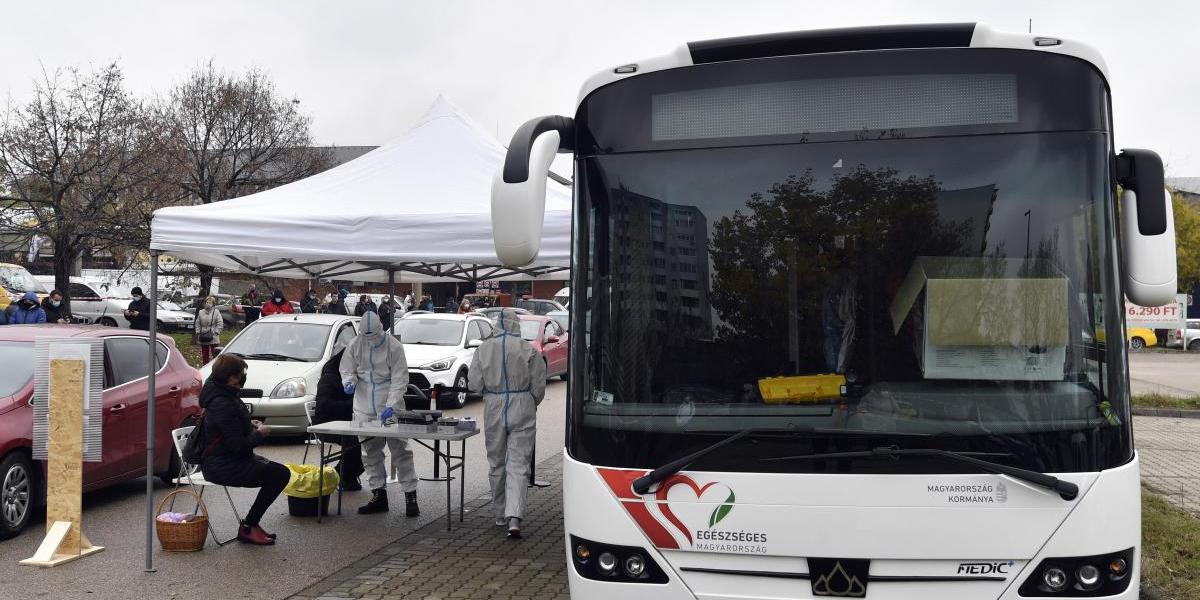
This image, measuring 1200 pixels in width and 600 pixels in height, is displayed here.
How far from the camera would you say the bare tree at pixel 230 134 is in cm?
3406

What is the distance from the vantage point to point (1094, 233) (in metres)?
4.19

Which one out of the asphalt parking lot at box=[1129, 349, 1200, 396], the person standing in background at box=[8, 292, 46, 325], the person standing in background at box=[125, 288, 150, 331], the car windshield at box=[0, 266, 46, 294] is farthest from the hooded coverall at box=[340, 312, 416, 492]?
the car windshield at box=[0, 266, 46, 294]

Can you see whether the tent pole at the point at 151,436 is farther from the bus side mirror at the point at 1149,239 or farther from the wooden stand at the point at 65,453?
the bus side mirror at the point at 1149,239

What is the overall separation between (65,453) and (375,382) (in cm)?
277

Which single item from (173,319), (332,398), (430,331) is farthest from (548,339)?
(173,319)

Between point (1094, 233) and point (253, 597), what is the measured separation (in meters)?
5.26

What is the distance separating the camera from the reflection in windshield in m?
4.14

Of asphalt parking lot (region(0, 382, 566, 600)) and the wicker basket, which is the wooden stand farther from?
the wicker basket

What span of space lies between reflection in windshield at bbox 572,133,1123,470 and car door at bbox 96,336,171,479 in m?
6.27

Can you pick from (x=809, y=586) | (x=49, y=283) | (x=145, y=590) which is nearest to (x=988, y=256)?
(x=809, y=586)

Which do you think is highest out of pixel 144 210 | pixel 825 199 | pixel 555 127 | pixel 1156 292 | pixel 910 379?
pixel 144 210

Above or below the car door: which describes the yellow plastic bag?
below

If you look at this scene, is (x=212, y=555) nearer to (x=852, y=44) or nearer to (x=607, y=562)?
(x=607, y=562)

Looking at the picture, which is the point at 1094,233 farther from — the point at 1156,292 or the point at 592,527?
the point at 592,527
